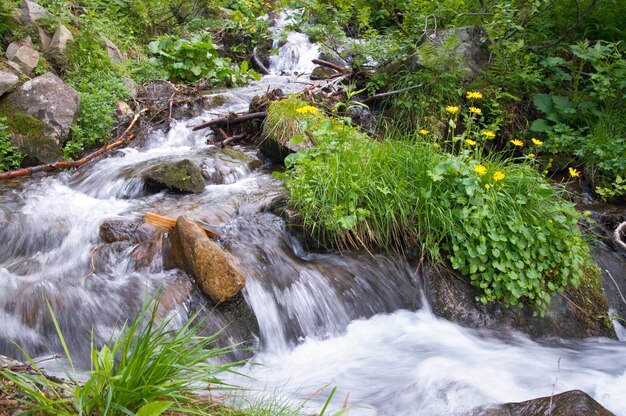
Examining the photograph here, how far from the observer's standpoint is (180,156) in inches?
233

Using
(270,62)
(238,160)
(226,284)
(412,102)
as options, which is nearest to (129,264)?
(226,284)

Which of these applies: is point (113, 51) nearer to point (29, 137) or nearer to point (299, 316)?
point (29, 137)

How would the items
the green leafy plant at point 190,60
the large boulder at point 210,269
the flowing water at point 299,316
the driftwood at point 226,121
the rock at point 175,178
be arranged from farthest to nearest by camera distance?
1. the green leafy plant at point 190,60
2. the driftwood at point 226,121
3. the rock at point 175,178
4. the large boulder at point 210,269
5. the flowing water at point 299,316

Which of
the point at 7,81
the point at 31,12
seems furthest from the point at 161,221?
the point at 31,12

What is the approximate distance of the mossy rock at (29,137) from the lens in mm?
5488

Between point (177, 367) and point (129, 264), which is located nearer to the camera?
point (177, 367)

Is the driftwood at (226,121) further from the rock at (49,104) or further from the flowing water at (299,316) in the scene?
the flowing water at (299,316)

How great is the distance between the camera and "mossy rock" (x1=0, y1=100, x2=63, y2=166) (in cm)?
549

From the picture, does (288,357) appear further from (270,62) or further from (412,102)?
(270,62)

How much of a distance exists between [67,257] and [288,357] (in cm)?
200

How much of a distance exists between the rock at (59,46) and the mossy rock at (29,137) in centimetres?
150

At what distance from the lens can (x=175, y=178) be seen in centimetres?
504

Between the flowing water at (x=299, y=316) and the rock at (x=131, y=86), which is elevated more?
the rock at (x=131, y=86)

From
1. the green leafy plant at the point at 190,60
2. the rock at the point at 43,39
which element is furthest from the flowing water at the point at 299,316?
the green leafy plant at the point at 190,60
